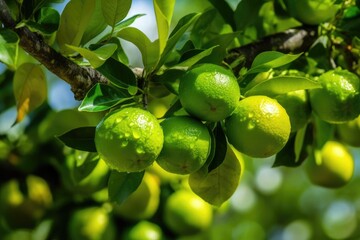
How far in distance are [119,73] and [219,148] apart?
0.24 metres

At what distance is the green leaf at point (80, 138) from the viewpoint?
4.12 ft

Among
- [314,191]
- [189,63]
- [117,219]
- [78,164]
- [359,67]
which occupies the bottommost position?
[314,191]

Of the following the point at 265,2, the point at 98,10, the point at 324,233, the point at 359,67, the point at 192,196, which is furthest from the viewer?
the point at 324,233

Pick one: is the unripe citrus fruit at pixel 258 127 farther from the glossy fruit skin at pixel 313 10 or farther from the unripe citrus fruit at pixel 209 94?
the glossy fruit skin at pixel 313 10

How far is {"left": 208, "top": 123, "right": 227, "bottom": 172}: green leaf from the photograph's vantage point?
1.22 metres

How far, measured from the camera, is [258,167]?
374 cm

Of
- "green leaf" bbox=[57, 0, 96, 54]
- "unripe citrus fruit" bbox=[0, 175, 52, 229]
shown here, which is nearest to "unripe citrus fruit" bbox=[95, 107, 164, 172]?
"green leaf" bbox=[57, 0, 96, 54]

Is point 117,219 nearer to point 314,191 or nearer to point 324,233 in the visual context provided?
point 324,233

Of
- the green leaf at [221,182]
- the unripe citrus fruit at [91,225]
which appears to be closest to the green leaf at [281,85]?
the green leaf at [221,182]

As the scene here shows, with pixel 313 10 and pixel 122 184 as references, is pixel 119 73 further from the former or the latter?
pixel 313 10

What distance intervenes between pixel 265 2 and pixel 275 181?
2221 mm

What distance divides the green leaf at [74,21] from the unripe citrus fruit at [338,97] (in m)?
0.51

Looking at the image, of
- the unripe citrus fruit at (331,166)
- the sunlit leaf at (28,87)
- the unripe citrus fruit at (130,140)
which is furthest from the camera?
the unripe citrus fruit at (331,166)

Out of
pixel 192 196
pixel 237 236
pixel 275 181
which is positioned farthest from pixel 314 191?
pixel 192 196
